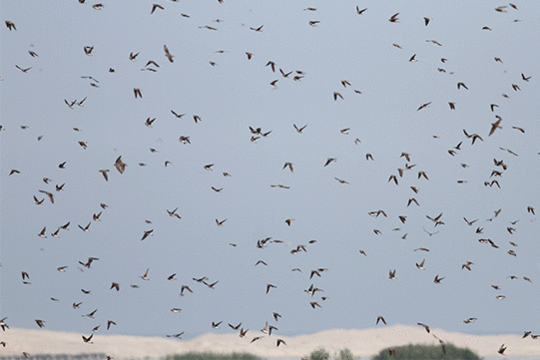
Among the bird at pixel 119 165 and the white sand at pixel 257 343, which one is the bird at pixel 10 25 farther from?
the white sand at pixel 257 343

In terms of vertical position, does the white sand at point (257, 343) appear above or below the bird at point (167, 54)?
below

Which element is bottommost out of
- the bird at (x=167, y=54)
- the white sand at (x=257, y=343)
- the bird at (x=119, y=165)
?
the white sand at (x=257, y=343)

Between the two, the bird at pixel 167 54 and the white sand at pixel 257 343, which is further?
the white sand at pixel 257 343

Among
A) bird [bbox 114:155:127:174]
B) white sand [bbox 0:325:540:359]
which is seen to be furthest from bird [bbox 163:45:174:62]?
white sand [bbox 0:325:540:359]

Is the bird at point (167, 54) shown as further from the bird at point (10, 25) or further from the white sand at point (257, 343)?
the white sand at point (257, 343)

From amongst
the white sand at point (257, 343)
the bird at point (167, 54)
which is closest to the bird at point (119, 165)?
the bird at point (167, 54)

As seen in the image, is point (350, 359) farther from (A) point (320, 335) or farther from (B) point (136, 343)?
(A) point (320, 335)

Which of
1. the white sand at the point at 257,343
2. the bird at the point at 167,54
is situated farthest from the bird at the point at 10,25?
the white sand at the point at 257,343

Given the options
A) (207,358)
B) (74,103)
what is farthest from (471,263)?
Result: (207,358)

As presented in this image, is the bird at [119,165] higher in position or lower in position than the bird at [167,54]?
lower

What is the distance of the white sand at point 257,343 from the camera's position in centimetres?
9006

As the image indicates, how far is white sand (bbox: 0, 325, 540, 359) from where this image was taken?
3546 inches

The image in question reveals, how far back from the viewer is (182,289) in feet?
95.0

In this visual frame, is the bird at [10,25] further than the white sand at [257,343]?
No
